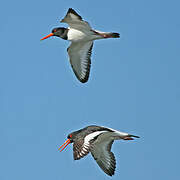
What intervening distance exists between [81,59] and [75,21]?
2.32 m

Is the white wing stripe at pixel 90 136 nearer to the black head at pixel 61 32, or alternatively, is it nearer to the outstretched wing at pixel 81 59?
the outstretched wing at pixel 81 59

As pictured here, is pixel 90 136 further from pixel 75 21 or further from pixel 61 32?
pixel 61 32

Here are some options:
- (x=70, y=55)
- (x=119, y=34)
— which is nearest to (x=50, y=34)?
(x=70, y=55)

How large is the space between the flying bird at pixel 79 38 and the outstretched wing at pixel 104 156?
2339 millimetres

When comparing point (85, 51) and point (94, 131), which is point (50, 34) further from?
point (94, 131)

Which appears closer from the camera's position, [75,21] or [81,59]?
[75,21]

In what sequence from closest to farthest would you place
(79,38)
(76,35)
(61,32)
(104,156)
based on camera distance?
1. (104,156)
2. (76,35)
3. (79,38)
4. (61,32)

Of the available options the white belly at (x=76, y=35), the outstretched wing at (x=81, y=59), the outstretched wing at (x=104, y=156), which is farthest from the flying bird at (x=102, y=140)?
the white belly at (x=76, y=35)

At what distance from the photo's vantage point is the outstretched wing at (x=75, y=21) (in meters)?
16.8

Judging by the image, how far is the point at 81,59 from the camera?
19516 mm

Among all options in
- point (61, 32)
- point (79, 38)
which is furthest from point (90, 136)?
point (61, 32)

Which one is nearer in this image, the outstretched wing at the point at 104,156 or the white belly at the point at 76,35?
the outstretched wing at the point at 104,156

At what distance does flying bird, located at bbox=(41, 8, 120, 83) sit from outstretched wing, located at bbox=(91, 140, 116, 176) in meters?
2.34

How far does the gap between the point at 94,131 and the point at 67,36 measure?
3138 millimetres
